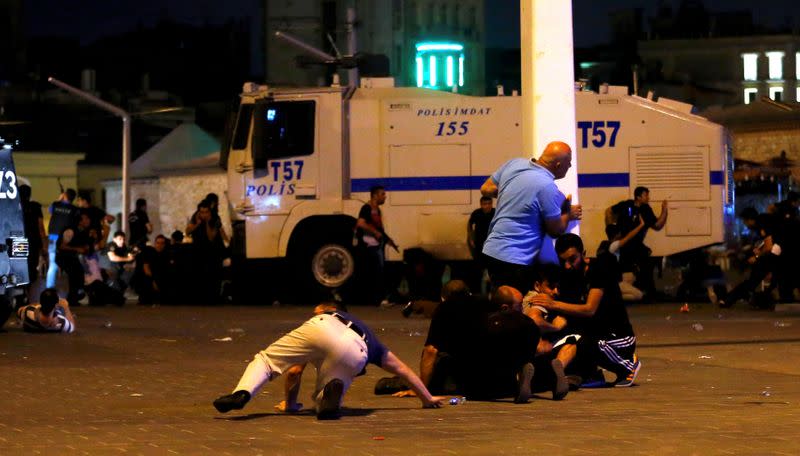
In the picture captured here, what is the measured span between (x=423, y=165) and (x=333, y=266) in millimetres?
2071

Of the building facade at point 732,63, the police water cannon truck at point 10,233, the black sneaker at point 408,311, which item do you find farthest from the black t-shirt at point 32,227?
the building facade at point 732,63

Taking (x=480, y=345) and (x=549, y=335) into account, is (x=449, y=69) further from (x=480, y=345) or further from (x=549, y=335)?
(x=480, y=345)

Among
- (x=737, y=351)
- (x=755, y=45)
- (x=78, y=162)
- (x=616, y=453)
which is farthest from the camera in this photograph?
(x=755, y=45)

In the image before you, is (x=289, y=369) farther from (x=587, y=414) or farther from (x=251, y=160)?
(x=251, y=160)

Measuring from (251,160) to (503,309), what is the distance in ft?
45.9

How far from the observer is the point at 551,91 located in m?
14.5

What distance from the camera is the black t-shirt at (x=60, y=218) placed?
24.8 m

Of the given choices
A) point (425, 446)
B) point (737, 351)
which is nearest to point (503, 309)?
point (425, 446)

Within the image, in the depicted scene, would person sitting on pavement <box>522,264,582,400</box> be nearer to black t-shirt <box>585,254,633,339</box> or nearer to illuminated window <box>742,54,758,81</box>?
black t-shirt <box>585,254,633,339</box>

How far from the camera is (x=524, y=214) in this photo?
41.3 feet

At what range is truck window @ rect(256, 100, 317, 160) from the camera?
83.8ft

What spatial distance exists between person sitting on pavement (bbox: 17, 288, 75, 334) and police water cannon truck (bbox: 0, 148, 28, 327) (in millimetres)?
338

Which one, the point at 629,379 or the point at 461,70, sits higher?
the point at 461,70

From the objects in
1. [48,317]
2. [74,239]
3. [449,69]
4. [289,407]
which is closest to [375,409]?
[289,407]
